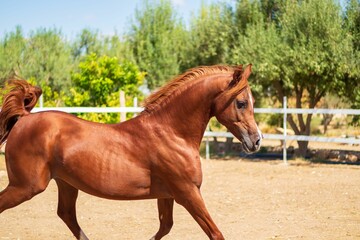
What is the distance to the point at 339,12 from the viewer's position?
15945 mm

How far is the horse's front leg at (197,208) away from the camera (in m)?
4.59

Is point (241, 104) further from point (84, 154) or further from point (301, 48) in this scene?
point (301, 48)

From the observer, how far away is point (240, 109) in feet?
15.8

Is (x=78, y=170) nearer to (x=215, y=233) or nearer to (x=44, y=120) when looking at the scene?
(x=44, y=120)

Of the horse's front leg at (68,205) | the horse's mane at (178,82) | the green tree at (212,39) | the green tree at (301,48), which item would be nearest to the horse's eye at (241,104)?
the horse's mane at (178,82)

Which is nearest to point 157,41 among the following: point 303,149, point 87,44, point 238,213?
point 87,44

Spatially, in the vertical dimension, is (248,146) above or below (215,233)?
above

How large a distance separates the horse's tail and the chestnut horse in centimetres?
21

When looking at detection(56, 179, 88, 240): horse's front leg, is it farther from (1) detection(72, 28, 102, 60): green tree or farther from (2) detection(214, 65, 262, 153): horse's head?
(1) detection(72, 28, 102, 60): green tree

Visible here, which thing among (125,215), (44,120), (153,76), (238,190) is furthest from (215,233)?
(153,76)

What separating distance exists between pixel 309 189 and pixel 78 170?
20.8 ft

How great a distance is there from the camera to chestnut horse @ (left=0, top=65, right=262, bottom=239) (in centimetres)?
477

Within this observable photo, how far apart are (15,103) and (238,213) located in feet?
12.9

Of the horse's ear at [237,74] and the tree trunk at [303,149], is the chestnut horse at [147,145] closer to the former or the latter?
the horse's ear at [237,74]
